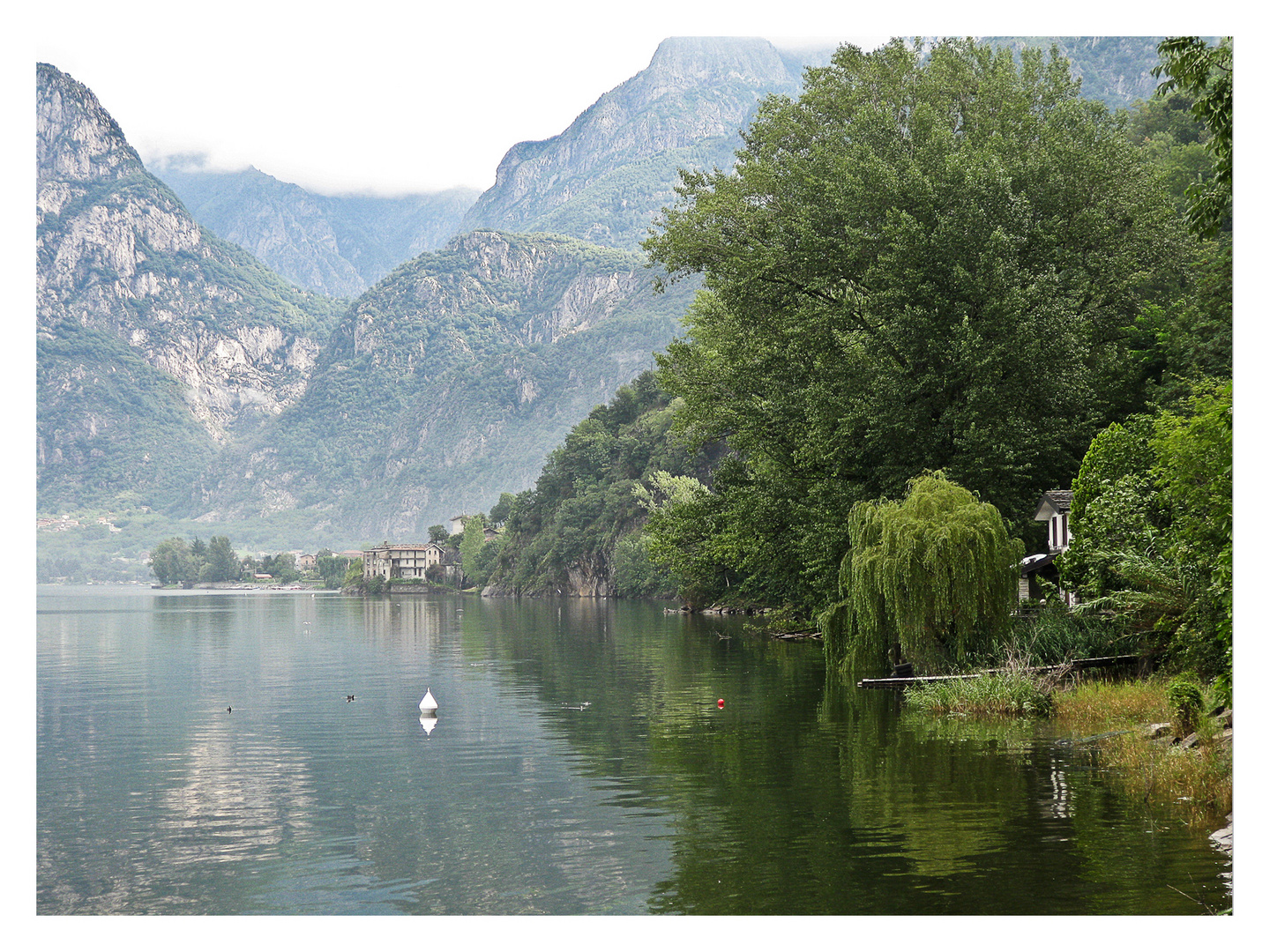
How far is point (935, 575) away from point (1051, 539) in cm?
1619

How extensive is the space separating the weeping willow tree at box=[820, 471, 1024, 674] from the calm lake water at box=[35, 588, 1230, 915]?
7.73ft

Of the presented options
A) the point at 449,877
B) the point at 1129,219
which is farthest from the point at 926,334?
the point at 449,877

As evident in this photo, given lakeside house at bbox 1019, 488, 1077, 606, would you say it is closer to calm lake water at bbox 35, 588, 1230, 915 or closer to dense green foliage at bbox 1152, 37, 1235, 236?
calm lake water at bbox 35, 588, 1230, 915

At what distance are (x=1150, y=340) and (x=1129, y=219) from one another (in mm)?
4981

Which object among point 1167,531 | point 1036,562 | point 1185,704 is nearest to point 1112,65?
point 1036,562

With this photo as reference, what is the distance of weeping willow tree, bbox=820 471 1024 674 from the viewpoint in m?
34.4

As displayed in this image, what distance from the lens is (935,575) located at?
34531 mm

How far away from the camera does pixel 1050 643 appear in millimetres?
35000

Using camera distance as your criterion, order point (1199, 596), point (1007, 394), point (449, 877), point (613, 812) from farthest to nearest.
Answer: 1. point (1007, 394)
2. point (1199, 596)
3. point (613, 812)
4. point (449, 877)

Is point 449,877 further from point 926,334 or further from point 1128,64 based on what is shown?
point 1128,64

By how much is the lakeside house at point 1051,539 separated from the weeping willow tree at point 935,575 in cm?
725

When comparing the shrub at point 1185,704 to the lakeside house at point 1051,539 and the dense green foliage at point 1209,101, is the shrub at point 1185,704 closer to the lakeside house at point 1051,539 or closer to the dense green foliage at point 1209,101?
the dense green foliage at point 1209,101

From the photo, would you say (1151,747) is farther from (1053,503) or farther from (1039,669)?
(1053,503)

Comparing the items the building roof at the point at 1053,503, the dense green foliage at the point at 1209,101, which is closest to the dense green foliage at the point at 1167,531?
the dense green foliage at the point at 1209,101
